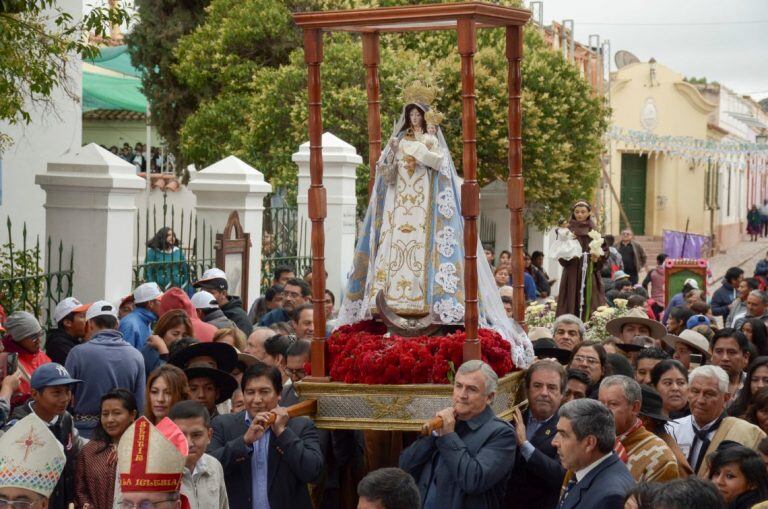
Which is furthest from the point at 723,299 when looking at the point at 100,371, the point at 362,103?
the point at 100,371

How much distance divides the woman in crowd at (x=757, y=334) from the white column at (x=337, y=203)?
6773 millimetres

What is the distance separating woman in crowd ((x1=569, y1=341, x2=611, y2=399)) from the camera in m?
8.89

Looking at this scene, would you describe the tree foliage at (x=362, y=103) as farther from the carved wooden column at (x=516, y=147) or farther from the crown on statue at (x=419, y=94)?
the crown on statue at (x=419, y=94)

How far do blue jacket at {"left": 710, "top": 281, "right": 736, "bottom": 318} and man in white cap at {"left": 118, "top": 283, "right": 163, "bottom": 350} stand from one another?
8.58m

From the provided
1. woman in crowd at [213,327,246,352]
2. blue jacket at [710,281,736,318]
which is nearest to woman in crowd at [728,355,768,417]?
woman in crowd at [213,327,246,352]

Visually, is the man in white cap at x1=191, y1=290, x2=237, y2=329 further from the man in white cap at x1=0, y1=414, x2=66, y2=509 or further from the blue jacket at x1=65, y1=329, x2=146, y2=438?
the man in white cap at x1=0, y1=414, x2=66, y2=509

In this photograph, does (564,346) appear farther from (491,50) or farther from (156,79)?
(156,79)

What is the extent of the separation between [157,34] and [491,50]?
703 centimetres

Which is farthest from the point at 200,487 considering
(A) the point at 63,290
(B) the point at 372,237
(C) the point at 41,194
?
(C) the point at 41,194

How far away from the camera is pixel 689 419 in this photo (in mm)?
8477

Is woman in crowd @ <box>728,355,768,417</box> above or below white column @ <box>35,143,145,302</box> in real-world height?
below

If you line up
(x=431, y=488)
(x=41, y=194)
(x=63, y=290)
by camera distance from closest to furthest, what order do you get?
(x=431, y=488), (x=63, y=290), (x=41, y=194)

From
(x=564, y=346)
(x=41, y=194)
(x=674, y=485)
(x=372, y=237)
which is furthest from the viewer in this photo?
(x=41, y=194)

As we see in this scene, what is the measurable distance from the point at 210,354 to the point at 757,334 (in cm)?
478
